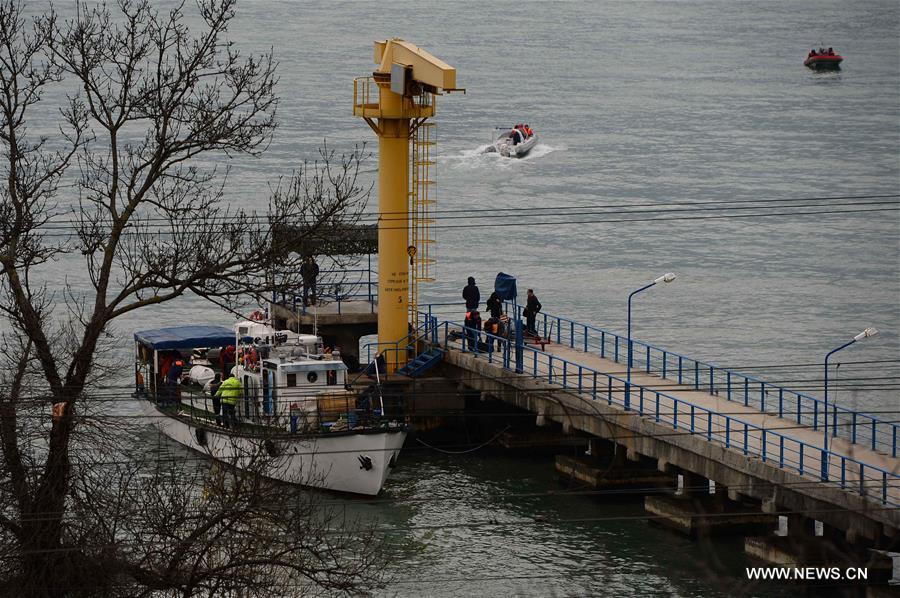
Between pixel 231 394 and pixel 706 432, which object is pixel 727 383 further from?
pixel 231 394

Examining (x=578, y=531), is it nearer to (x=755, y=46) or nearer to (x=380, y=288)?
(x=380, y=288)

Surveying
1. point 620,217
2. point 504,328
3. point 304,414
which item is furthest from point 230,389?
point 620,217

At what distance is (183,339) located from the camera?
4341 centimetres

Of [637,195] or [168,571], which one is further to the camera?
[637,195]

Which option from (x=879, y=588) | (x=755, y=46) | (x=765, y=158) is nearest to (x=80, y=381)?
(x=879, y=588)

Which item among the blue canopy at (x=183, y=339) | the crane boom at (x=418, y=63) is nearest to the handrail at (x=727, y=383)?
the blue canopy at (x=183, y=339)

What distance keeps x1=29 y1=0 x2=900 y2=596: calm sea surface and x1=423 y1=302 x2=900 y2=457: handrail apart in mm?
1261

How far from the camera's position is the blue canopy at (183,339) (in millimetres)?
43094

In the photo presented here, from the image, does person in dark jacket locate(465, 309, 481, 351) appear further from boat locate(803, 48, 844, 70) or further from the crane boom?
boat locate(803, 48, 844, 70)

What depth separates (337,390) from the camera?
125 ft

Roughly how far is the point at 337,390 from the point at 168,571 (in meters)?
17.1

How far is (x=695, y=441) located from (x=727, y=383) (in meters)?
4.59

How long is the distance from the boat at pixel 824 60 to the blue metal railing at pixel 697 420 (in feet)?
349

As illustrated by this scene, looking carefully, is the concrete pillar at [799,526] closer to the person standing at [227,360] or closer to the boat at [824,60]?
the person standing at [227,360]
